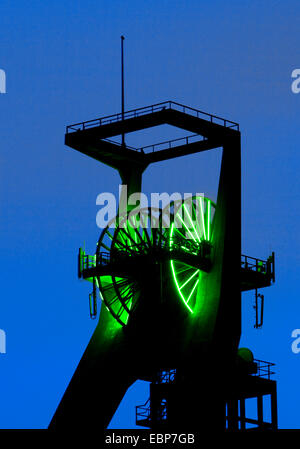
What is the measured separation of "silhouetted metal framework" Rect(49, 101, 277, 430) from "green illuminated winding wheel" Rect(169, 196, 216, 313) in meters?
0.07

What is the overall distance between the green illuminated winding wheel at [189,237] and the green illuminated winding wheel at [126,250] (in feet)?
3.07

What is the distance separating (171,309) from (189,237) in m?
3.91

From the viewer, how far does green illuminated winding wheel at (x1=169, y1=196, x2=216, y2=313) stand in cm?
6600

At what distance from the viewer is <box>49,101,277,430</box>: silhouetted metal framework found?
64.3m

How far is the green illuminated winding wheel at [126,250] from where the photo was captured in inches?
2579

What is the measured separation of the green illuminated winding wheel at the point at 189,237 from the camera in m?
66.0

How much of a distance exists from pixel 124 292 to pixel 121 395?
5.58 m

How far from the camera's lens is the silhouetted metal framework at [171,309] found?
211 ft

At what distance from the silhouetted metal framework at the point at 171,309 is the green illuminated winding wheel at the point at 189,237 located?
0.24ft

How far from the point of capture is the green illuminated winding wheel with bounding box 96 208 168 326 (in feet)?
215

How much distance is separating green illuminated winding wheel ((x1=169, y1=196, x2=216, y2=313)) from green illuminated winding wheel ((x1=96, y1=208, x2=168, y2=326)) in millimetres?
935

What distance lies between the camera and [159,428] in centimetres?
6400

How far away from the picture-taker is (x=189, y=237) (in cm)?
6681

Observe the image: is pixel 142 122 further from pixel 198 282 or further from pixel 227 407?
pixel 227 407
